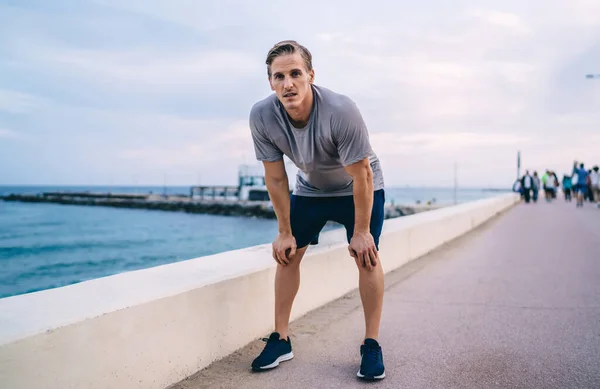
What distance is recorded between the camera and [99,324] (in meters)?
2.08

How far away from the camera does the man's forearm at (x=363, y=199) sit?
262 centimetres

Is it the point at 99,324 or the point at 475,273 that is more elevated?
the point at 99,324

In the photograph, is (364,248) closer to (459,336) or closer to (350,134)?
(350,134)

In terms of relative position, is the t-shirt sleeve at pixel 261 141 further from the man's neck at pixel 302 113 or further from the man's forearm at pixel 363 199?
the man's forearm at pixel 363 199

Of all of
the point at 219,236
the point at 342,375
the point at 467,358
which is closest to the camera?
the point at 342,375

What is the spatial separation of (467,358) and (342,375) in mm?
811

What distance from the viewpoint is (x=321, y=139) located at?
263 cm

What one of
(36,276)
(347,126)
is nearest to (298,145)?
(347,126)

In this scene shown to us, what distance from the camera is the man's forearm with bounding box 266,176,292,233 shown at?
282 centimetres

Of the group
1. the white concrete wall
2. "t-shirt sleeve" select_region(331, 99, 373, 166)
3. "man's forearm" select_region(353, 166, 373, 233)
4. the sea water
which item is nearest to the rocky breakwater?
the sea water

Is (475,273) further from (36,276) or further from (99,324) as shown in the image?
(36,276)

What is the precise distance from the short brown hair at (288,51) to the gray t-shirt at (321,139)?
0.50 feet

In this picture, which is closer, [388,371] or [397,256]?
[388,371]

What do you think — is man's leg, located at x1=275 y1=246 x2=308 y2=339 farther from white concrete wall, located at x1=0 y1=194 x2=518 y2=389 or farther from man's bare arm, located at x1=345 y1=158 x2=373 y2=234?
man's bare arm, located at x1=345 y1=158 x2=373 y2=234
